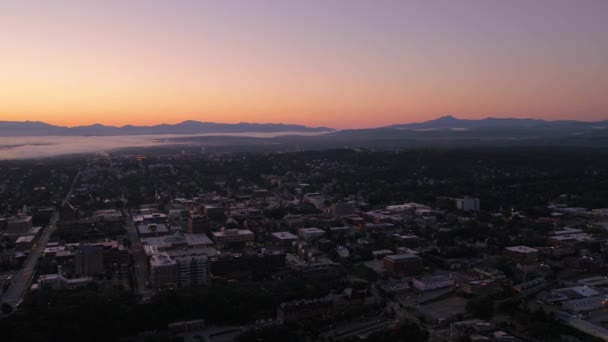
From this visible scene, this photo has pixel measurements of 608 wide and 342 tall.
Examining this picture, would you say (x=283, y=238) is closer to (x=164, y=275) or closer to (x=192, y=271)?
(x=192, y=271)

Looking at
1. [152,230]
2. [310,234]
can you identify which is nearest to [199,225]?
[152,230]

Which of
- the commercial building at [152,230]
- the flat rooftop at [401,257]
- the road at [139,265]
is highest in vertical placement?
the flat rooftop at [401,257]

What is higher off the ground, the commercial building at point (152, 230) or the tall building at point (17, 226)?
the tall building at point (17, 226)

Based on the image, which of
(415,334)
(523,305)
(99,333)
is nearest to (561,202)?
(523,305)

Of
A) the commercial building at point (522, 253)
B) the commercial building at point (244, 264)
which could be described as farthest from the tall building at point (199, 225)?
the commercial building at point (522, 253)

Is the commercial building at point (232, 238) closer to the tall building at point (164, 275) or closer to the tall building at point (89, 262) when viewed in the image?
the tall building at point (89, 262)

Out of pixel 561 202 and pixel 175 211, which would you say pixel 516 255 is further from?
pixel 175 211
